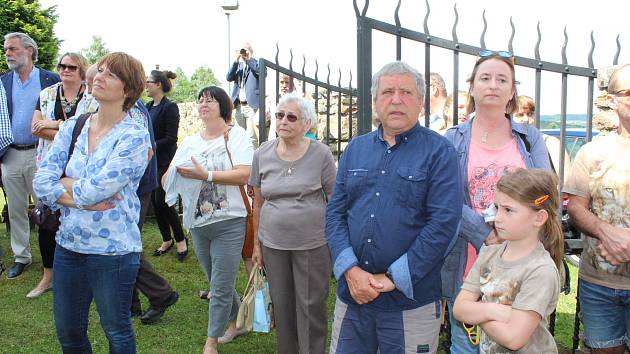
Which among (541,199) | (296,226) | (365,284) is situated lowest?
(365,284)

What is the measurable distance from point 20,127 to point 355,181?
4536 millimetres

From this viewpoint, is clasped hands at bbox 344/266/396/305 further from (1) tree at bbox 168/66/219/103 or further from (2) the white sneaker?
(1) tree at bbox 168/66/219/103

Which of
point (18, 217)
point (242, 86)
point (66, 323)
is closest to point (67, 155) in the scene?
point (66, 323)

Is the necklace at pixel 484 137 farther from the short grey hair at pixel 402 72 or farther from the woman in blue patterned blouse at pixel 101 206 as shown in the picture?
the woman in blue patterned blouse at pixel 101 206

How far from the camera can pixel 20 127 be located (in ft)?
19.1

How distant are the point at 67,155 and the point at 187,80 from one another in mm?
84157

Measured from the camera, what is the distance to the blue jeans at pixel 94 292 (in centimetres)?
283

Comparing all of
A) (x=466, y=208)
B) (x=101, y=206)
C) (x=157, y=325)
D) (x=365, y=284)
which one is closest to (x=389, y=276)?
(x=365, y=284)

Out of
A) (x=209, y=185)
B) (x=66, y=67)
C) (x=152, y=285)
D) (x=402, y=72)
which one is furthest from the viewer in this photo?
(x=66, y=67)

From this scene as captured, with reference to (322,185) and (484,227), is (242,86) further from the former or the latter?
(484,227)

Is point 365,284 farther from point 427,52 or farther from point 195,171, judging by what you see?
point 195,171

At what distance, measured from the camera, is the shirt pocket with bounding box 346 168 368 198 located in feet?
8.54

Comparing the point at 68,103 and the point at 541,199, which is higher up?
the point at 68,103

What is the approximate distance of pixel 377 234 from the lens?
2541 millimetres
